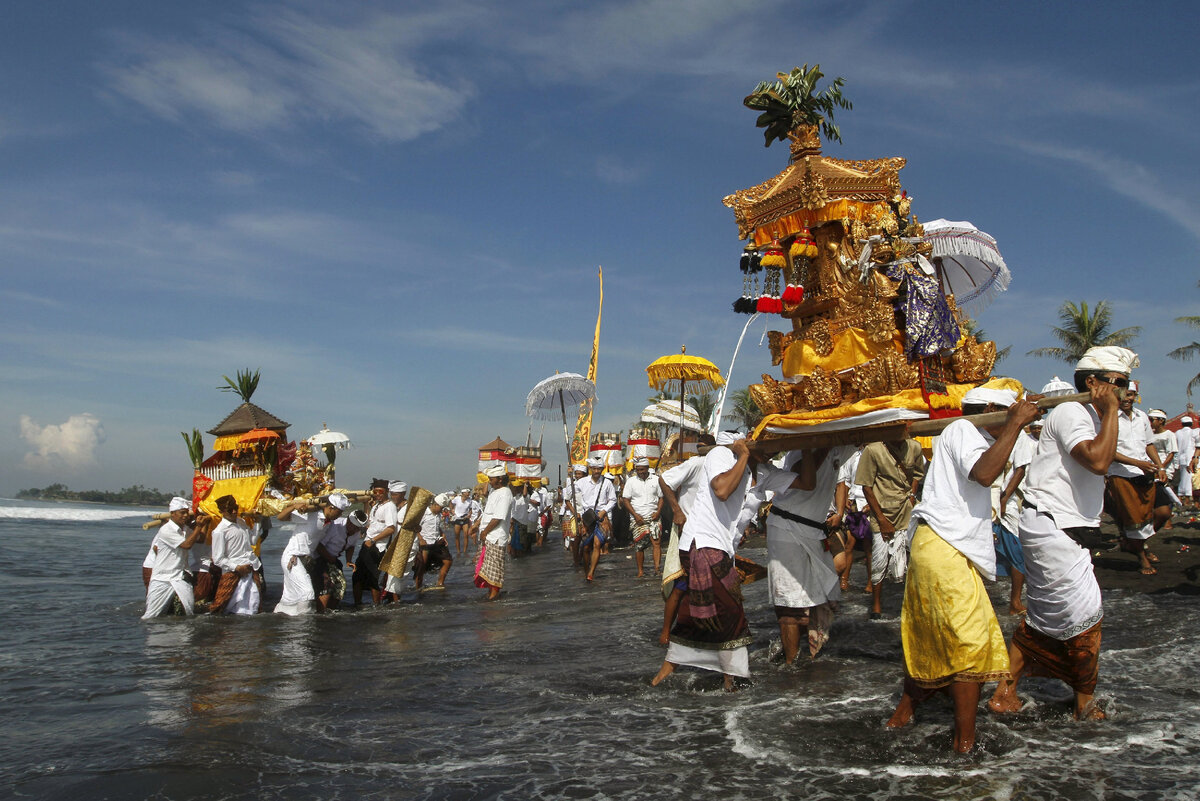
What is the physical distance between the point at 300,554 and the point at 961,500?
27.0 feet

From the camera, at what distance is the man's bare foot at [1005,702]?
429 cm

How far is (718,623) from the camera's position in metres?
5.02

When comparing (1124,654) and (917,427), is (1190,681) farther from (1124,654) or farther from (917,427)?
(917,427)

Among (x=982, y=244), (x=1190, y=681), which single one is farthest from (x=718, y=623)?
(x=982, y=244)

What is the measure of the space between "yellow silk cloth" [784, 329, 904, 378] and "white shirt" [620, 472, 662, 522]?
6864 millimetres

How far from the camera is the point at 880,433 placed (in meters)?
4.95

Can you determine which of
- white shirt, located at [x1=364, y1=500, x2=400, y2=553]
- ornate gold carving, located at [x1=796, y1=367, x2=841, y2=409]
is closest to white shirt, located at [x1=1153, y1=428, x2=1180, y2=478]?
ornate gold carving, located at [x1=796, y1=367, x2=841, y2=409]

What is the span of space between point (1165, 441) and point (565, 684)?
11207 mm

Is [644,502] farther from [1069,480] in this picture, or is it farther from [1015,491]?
[1069,480]

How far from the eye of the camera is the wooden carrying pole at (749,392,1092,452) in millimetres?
4087

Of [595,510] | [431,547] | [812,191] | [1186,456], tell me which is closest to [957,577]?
[812,191]

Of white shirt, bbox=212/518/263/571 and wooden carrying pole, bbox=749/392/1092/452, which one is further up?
wooden carrying pole, bbox=749/392/1092/452

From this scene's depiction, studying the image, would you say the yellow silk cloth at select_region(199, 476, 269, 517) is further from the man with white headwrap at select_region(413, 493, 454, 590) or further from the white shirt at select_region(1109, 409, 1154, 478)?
the white shirt at select_region(1109, 409, 1154, 478)

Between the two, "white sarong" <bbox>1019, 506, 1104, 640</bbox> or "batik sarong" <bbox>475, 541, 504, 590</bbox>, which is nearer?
"white sarong" <bbox>1019, 506, 1104, 640</bbox>
